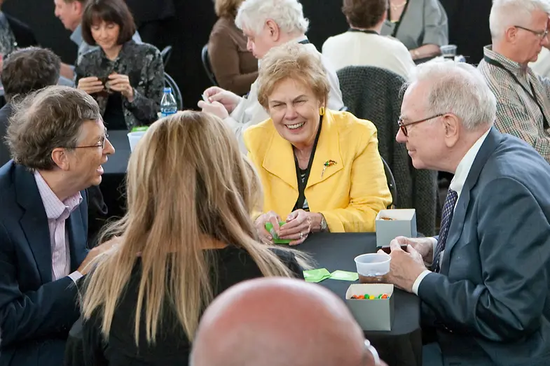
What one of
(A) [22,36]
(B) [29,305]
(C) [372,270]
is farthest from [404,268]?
(A) [22,36]

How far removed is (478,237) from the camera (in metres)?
2.33

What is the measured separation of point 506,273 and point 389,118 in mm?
2044

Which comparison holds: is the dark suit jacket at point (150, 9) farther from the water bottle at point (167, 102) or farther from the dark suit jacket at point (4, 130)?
the dark suit jacket at point (4, 130)

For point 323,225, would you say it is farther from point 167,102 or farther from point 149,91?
point 149,91

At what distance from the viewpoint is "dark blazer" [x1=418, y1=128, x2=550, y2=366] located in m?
2.23

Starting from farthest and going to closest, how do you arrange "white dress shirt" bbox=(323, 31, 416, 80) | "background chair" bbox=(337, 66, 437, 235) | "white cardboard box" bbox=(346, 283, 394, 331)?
"white dress shirt" bbox=(323, 31, 416, 80)
"background chair" bbox=(337, 66, 437, 235)
"white cardboard box" bbox=(346, 283, 394, 331)

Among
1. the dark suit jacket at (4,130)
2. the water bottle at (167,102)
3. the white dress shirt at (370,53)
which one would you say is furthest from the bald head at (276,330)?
the water bottle at (167,102)

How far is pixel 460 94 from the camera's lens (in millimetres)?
2559

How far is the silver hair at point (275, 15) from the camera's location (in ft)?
14.0

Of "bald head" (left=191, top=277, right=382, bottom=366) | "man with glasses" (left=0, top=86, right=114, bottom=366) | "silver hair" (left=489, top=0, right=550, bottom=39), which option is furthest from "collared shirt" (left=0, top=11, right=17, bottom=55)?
"bald head" (left=191, top=277, right=382, bottom=366)

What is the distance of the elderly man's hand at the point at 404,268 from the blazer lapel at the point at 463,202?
0.08 meters

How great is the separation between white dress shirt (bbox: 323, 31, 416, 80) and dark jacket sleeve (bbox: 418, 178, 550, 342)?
2.31 meters

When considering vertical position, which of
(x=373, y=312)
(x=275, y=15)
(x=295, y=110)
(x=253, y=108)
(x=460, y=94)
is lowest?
(x=373, y=312)

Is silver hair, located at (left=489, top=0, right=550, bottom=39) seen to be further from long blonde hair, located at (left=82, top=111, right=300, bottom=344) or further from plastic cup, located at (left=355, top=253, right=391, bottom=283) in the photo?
long blonde hair, located at (left=82, top=111, right=300, bottom=344)
